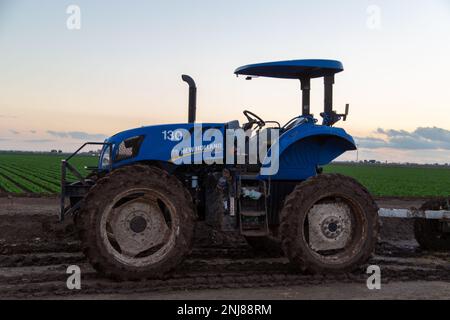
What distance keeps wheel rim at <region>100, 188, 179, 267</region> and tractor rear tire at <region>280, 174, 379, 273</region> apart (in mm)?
1389

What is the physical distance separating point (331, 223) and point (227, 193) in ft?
4.53

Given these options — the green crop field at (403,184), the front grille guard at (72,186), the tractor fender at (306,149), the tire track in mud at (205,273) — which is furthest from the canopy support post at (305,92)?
the green crop field at (403,184)

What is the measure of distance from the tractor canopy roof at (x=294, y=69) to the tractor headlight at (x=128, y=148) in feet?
5.53

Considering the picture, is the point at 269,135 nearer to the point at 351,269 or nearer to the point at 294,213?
the point at 294,213

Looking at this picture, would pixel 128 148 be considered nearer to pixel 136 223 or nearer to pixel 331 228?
pixel 136 223

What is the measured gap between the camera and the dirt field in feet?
19.0

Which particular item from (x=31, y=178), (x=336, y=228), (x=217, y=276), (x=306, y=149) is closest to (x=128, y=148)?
(x=217, y=276)

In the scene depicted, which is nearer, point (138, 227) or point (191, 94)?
point (138, 227)

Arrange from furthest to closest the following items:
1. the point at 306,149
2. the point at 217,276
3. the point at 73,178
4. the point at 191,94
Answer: the point at 73,178 → the point at 306,149 → the point at 191,94 → the point at 217,276

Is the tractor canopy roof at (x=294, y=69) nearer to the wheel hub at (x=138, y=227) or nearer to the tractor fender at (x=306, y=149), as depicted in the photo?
the tractor fender at (x=306, y=149)

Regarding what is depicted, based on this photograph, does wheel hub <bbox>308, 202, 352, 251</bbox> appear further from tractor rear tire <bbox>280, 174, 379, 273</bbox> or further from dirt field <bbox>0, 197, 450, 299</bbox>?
dirt field <bbox>0, 197, 450, 299</bbox>

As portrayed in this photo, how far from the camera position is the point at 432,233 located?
9.09 metres

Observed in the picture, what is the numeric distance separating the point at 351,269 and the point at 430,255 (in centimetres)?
260

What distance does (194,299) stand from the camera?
551cm
